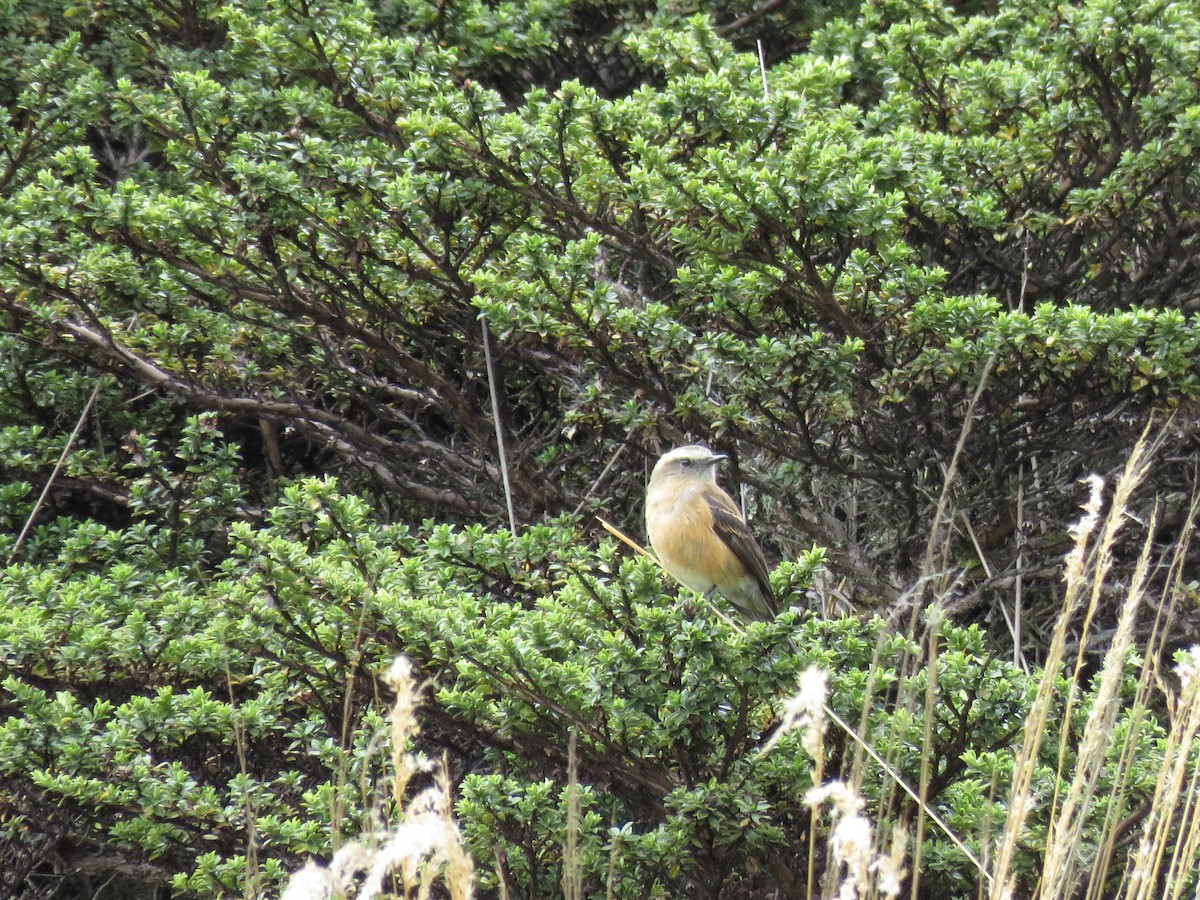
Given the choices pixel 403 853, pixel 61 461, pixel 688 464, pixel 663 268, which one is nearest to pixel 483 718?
pixel 688 464

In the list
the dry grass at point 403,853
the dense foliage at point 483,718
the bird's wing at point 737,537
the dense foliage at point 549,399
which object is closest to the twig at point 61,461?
the dense foliage at point 549,399

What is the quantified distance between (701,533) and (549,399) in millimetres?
1389

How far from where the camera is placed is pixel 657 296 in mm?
6375

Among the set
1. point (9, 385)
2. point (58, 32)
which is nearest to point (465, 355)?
point (9, 385)

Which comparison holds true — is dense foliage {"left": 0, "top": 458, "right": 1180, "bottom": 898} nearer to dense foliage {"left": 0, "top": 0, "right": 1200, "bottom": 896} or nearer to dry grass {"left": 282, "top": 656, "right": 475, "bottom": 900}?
dense foliage {"left": 0, "top": 0, "right": 1200, "bottom": 896}

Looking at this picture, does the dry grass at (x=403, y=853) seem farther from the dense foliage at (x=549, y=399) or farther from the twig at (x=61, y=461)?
the twig at (x=61, y=461)

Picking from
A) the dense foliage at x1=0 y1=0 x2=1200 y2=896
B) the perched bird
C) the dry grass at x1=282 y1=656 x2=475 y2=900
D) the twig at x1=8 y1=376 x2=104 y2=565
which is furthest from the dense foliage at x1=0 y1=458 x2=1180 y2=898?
the dry grass at x1=282 y1=656 x2=475 y2=900

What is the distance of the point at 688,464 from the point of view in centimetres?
549

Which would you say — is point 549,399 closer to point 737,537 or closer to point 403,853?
point 737,537

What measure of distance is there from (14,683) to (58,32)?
4.22 meters

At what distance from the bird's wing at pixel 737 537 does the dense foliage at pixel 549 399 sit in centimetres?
23

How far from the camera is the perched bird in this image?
5.52m

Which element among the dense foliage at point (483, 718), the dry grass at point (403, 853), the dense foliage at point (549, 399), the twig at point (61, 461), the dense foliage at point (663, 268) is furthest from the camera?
the twig at point (61, 461)

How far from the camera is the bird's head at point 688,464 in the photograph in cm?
542
